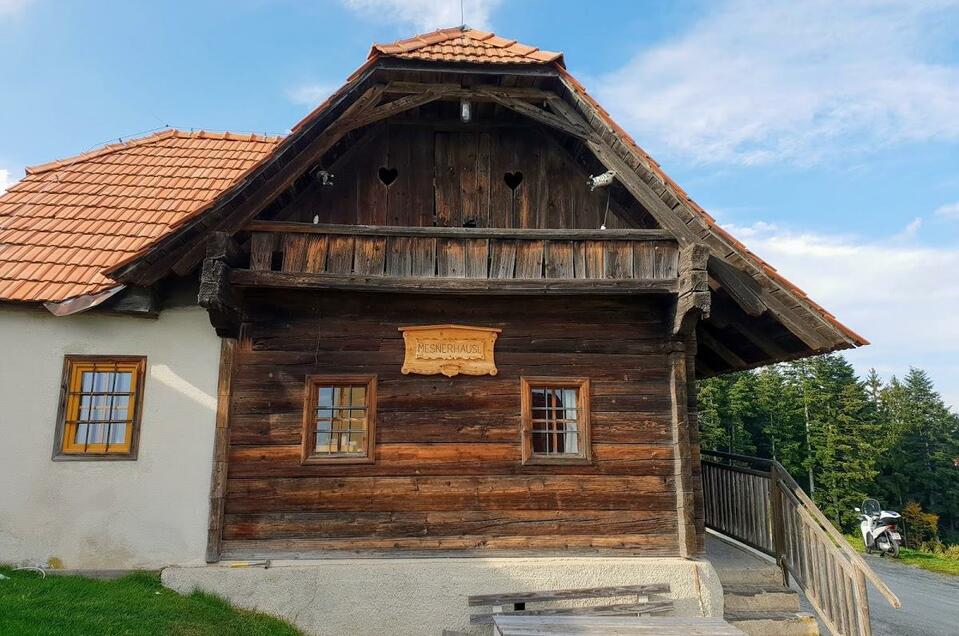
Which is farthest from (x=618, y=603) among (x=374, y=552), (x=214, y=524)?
(x=214, y=524)

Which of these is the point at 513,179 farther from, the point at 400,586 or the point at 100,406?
the point at 100,406

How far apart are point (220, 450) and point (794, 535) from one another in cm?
707

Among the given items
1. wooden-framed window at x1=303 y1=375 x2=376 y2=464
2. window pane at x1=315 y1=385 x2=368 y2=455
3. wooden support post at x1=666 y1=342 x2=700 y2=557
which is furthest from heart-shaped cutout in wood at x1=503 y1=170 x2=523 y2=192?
window pane at x1=315 y1=385 x2=368 y2=455

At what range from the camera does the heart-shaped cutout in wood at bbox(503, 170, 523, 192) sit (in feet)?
25.8

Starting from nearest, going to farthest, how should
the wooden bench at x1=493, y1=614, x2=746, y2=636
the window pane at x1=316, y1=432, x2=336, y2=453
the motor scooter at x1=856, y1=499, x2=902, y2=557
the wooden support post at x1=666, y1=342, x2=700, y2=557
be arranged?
1. the wooden bench at x1=493, y1=614, x2=746, y2=636
2. the wooden support post at x1=666, y1=342, x2=700, y2=557
3. the window pane at x1=316, y1=432, x2=336, y2=453
4. the motor scooter at x1=856, y1=499, x2=902, y2=557

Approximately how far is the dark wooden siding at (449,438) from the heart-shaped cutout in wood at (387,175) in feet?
5.02

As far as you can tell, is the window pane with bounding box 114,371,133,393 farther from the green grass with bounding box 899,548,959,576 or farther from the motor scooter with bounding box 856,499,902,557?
the motor scooter with bounding box 856,499,902,557

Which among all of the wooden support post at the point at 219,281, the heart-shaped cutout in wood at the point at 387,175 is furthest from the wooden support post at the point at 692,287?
the wooden support post at the point at 219,281

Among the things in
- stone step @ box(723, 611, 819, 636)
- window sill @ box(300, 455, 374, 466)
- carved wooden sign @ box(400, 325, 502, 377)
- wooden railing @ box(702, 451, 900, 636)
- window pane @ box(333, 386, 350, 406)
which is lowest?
stone step @ box(723, 611, 819, 636)

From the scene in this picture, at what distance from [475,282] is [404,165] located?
200 centimetres

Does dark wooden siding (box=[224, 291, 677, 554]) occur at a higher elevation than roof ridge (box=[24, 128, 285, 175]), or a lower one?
lower

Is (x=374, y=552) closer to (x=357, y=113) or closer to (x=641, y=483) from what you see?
(x=641, y=483)

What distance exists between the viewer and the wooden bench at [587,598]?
6707 millimetres

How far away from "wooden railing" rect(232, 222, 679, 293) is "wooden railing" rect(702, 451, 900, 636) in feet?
10.9
